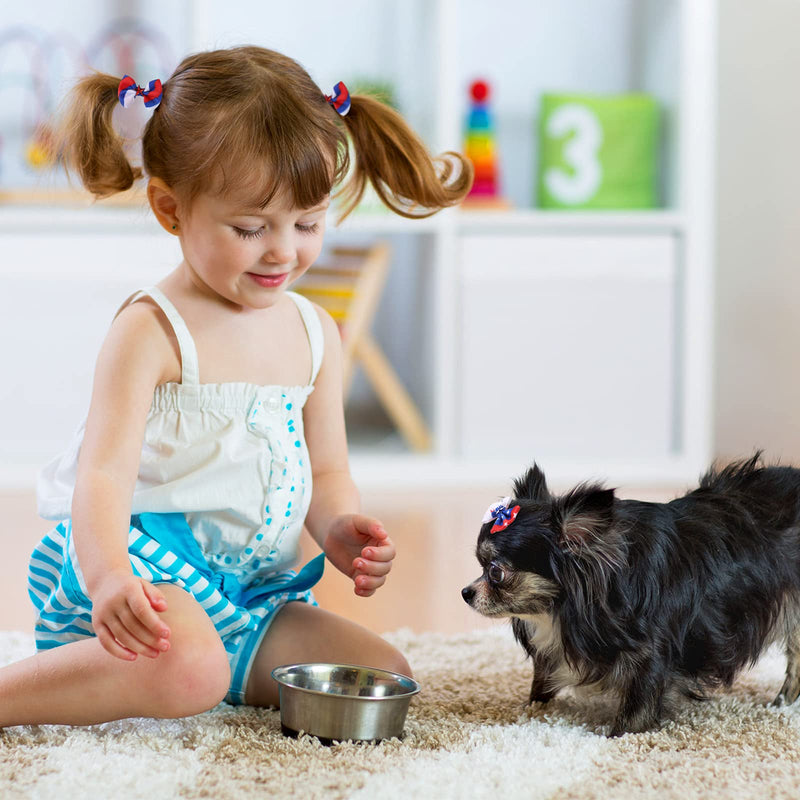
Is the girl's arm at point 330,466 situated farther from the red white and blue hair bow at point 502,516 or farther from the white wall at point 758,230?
the white wall at point 758,230

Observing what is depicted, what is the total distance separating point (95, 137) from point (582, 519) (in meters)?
0.58

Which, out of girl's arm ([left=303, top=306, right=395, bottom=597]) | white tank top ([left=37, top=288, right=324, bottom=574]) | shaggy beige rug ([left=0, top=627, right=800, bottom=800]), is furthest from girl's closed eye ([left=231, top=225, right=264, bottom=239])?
shaggy beige rug ([left=0, top=627, right=800, bottom=800])

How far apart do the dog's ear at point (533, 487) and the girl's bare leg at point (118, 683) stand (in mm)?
289

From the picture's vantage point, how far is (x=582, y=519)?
914 mm

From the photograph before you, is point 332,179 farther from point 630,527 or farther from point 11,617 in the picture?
point 11,617

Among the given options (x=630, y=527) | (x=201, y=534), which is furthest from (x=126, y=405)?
(x=630, y=527)

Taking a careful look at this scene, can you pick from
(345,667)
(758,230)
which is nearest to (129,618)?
(345,667)

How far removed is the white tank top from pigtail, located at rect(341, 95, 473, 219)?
234mm

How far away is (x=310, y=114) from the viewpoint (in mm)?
1007

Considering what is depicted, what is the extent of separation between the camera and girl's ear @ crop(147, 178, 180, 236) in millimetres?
1021

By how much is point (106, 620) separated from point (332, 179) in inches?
16.9

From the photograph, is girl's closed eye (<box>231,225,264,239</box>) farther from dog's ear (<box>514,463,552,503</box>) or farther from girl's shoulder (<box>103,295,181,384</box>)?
dog's ear (<box>514,463,552,503</box>)

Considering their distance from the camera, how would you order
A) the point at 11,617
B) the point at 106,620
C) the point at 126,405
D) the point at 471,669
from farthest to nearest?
the point at 11,617 < the point at 471,669 < the point at 126,405 < the point at 106,620

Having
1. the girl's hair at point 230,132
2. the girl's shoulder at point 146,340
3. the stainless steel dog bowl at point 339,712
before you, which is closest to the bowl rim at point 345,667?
the stainless steel dog bowl at point 339,712
